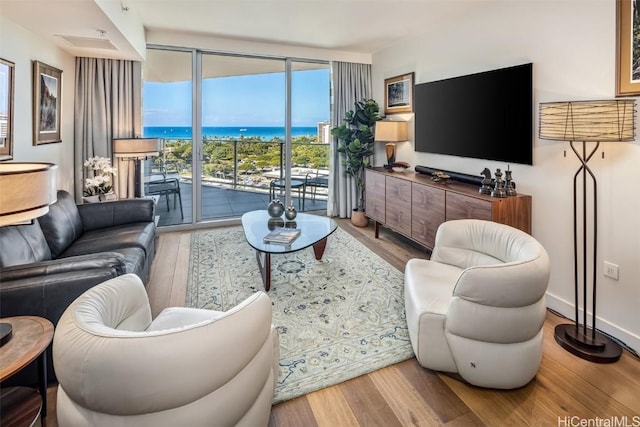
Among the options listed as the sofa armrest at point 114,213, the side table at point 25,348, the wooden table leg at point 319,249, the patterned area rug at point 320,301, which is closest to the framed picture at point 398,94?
the patterned area rug at point 320,301

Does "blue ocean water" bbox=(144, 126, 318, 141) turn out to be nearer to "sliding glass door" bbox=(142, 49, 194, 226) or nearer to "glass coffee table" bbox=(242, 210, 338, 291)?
"sliding glass door" bbox=(142, 49, 194, 226)

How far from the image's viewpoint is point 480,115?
3381mm

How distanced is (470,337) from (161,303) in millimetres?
2266

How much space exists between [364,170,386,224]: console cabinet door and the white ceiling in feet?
5.70

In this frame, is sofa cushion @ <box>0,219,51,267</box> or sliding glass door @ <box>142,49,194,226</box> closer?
sofa cushion @ <box>0,219,51,267</box>

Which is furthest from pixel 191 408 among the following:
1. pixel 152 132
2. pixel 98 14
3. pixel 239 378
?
pixel 152 132

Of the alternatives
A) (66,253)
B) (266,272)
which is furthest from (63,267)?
(266,272)

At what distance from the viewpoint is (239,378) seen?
127cm

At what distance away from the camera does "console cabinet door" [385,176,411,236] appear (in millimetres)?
3929

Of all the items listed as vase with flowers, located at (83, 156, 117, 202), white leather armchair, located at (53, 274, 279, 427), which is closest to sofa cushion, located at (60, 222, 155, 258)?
vase with flowers, located at (83, 156, 117, 202)

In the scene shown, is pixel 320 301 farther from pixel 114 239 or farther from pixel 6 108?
pixel 6 108

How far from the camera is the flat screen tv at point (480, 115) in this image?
2932mm

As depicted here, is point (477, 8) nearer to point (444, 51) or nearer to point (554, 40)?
point (444, 51)

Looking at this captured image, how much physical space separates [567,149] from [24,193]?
3176mm
